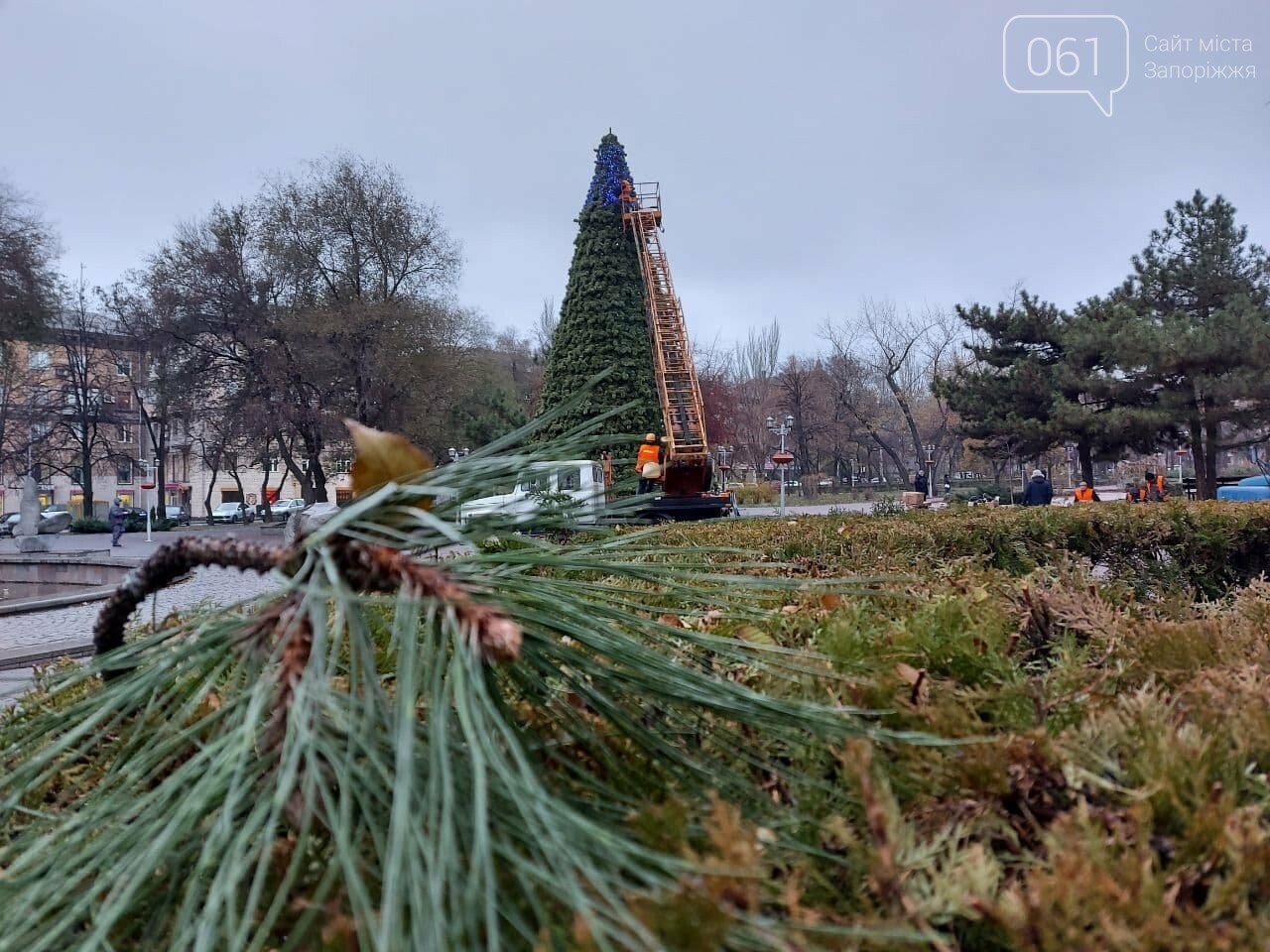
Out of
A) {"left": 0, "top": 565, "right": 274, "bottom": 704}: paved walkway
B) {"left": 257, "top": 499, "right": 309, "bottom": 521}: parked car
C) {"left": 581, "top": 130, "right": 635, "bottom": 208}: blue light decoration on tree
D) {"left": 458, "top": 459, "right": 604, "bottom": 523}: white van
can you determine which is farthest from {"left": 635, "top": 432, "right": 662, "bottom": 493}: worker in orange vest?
{"left": 257, "top": 499, "right": 309, "bottom": 521}: parked car

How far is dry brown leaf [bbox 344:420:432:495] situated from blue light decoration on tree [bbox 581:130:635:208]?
70.7 feet

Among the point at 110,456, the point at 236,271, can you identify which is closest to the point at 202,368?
the point at 236,271

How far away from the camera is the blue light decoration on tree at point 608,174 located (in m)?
21.3

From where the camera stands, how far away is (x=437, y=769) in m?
0.57

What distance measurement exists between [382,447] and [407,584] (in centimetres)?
21

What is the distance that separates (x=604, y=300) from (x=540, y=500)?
2048 cm

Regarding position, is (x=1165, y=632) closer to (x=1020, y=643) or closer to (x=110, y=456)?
(x=1020, y=643)

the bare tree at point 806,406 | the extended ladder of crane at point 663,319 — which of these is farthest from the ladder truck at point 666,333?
the bare tree at point 806,406

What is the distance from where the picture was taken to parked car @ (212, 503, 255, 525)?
44791 mm

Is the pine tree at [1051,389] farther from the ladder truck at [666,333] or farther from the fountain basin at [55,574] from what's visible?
the fountain basin at [55,574]

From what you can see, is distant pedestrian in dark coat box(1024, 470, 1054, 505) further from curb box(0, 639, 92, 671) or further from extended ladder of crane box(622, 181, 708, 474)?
curb box(0, 639, 92, 671)

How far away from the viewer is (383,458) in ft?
2.72

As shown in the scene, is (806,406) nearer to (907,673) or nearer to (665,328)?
(665,328)

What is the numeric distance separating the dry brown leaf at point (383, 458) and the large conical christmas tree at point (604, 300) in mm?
19748
